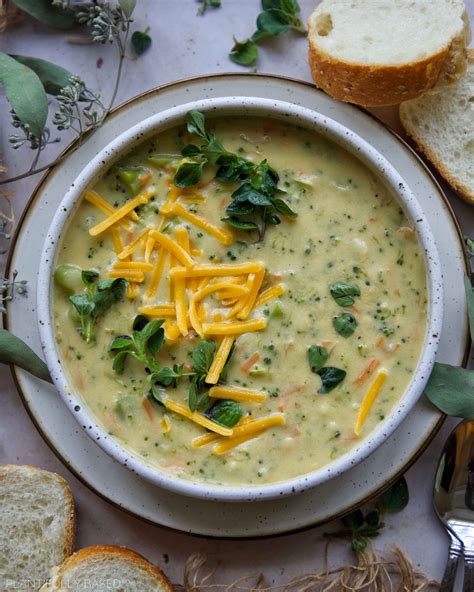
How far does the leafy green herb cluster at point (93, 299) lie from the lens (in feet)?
8.36

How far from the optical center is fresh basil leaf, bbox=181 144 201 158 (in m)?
2.63

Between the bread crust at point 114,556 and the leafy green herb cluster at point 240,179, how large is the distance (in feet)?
3.82

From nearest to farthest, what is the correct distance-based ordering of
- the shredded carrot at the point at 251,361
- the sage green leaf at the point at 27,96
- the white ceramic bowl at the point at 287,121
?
the white ceramic bowl at the point at 287,121
the shredded carrot at the point at 251,361
the sage green leaf at the point at 27,96

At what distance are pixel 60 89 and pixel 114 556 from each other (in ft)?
5.33

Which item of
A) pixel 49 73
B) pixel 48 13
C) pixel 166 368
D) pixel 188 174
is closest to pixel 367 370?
pixel 166 368

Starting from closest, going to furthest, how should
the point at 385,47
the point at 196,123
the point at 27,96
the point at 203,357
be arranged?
the point at 203,357, the point at 196,123, the point at 27,96, the point at 385,47

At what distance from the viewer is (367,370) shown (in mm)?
2553

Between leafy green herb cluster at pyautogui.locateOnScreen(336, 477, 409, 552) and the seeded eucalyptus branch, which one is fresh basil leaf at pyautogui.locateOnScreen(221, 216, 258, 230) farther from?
leafy green herb cluster at pyautogui.locateOnScreen(336, 477, 409, 552)

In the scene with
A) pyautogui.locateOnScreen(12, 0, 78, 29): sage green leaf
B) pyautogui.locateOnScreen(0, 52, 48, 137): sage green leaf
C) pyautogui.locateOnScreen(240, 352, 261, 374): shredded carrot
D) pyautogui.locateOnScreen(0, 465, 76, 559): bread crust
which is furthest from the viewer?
pyautogui.locateOnScreen(12, 0, 78, 29): sage green leaf

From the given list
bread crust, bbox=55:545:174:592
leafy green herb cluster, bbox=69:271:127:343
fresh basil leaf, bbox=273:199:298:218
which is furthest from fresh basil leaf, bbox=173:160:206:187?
bread crust, bbox=55:545:174:592

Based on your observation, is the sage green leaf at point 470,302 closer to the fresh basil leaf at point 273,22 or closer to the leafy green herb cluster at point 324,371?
the leafy green herb cluster at point 324,371

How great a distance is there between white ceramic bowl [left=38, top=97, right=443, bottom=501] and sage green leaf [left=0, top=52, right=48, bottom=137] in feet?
0.86

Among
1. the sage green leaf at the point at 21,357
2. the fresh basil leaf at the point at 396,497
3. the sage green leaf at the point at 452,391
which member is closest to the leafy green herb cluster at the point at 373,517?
the fresh basil leaf at the point at 396,497

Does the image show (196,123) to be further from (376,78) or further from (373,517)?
(373,517)
